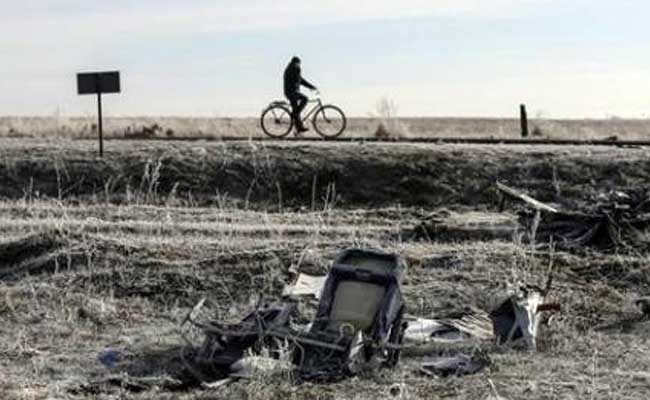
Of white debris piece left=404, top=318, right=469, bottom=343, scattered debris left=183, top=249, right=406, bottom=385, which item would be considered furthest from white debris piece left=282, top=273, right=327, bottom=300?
scattered debris left=183, top=249, right=406, bottom=385

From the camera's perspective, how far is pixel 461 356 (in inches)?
375

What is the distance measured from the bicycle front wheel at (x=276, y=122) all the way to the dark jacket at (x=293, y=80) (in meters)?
0.77

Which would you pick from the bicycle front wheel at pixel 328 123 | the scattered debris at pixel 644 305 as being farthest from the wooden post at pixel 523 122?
the scattered debris at pixel 644 305

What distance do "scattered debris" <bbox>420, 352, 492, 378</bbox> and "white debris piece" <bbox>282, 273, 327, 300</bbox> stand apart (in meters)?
1.94

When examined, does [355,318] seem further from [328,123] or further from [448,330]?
[328,123]

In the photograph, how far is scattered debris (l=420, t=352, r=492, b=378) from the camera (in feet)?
29.8

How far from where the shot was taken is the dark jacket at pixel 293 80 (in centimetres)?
2892

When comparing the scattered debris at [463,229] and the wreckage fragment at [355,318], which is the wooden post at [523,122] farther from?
the wreckage fragment at [355,318]

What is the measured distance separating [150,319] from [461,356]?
323 centimetres

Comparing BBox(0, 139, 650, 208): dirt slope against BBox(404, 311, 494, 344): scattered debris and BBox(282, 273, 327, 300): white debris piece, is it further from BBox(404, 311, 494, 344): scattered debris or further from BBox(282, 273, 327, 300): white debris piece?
BBox(404, 311, 494, 344): scattered debris

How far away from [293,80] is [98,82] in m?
6.31

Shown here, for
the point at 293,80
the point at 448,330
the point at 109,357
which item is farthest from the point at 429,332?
the point at 293,80

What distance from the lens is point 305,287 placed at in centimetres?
1152

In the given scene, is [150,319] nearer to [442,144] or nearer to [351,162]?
[351,162]
